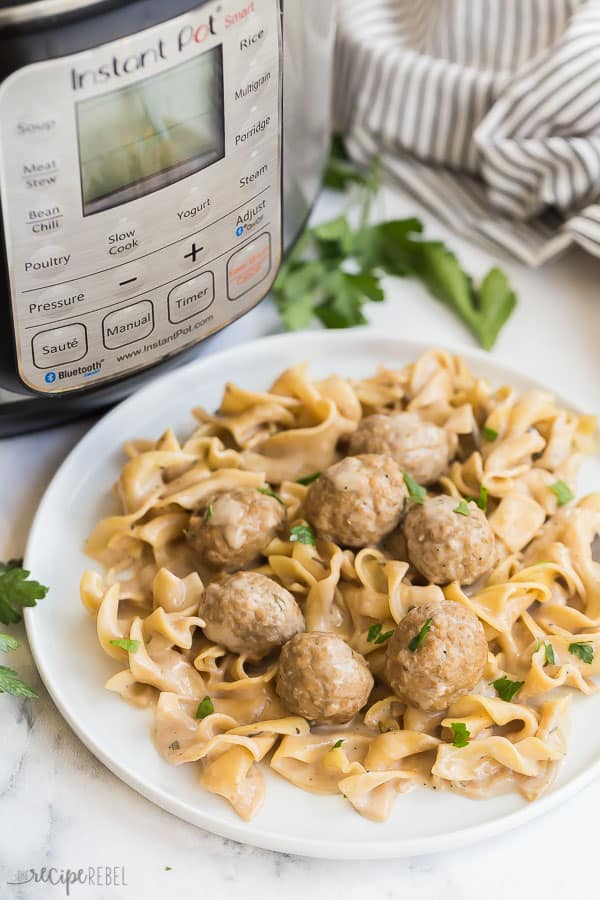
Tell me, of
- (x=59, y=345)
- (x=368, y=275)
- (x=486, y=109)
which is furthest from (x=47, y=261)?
(x=486, y=109)

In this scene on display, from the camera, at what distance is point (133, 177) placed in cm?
137

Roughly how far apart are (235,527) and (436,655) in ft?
→ 1.03

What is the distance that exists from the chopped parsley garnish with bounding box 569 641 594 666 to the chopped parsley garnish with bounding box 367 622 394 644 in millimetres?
228

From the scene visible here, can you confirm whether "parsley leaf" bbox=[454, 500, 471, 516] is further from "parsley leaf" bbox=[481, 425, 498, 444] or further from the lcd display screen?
the lcd display screen

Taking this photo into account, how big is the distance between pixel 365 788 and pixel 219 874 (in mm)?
191

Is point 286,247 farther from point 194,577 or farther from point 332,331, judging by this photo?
point 194,577

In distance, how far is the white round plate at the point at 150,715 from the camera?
1322 mm

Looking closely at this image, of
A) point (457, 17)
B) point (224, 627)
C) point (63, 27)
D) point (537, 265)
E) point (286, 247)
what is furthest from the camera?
point (457, 17)

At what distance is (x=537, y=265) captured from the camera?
2.06 metres

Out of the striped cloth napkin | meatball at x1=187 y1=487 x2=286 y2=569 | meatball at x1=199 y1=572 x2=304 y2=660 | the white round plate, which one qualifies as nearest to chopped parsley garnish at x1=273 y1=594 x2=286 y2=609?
meatball at x1=199 y1=572 x2=304 y2=660

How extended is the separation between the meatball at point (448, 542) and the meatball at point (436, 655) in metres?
0.09

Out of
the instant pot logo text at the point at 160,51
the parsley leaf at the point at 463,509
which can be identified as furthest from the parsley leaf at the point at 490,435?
the instant pot logo text at the point at 160,51

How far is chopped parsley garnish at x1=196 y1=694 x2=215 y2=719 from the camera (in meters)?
1.40

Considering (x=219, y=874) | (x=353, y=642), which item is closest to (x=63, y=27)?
(x=353, y=642)
